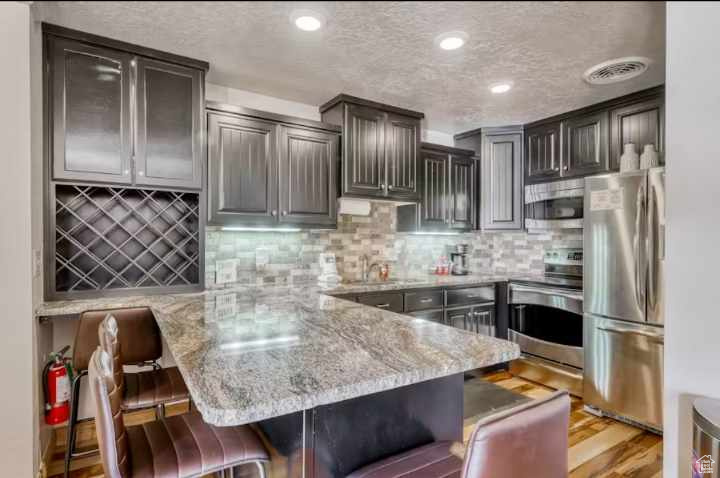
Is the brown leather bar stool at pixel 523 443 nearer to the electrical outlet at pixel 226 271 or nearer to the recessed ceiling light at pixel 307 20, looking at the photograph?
the recessed ceiling light at pixel 307 20

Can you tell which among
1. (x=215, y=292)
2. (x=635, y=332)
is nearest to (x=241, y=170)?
(x=215, y=292)

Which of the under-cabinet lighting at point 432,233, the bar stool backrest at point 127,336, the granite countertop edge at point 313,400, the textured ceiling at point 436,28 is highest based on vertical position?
the textured ceiling at point 436,28

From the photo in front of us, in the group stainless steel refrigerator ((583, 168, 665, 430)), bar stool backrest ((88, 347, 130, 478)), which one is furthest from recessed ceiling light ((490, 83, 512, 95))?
stainless steel refrigerator ((583, 168, 665, 430))

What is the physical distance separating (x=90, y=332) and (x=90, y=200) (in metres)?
0.86

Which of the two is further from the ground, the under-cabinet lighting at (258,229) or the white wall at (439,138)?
the white wall at (439,138)

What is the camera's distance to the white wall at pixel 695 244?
2.42 feet

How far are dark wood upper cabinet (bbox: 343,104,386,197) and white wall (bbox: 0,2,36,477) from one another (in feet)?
5.96

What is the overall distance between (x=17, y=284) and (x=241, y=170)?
1.29m

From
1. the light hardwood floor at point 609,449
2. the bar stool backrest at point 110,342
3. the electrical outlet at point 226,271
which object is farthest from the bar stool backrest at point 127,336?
the light hardwood floor at point 609,449

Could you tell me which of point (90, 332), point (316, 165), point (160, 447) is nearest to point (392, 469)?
point (160, 447)

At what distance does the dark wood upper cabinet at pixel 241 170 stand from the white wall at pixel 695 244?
7.23ft

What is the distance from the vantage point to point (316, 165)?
108 inches

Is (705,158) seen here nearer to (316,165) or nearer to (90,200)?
(316,165)

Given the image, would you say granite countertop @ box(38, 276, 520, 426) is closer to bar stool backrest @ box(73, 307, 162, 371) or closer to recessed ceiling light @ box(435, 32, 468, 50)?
bar stool backrest @ box(73, 307, 162, 371)
